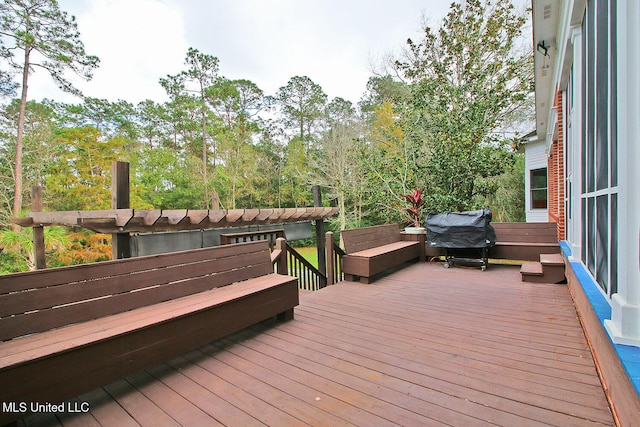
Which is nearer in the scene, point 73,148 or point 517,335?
point 517,335

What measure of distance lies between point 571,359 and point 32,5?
17.4m

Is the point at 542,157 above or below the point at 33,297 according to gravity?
above

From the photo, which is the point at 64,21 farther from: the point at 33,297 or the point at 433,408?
the point at 433,408

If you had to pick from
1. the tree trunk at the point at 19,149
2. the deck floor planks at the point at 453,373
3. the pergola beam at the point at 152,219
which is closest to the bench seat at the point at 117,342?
the deck floor planks at the point at 453,373

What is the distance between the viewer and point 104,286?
2062 millimetres

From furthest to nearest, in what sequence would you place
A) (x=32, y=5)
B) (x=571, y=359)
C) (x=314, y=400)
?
1. (x=32, y=5)
2. (x=571, y=359)
3. (x=314, y=400)

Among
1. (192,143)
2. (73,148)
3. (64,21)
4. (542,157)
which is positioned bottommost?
(542,157)

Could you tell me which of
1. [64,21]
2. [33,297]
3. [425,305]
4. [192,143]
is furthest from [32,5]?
[425,305]

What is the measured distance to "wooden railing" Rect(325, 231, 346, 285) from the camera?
4.48m

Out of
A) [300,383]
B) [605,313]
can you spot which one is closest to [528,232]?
[605,313]

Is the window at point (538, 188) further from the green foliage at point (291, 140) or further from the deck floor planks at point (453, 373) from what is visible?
the deck floor planks at point (453, 373)

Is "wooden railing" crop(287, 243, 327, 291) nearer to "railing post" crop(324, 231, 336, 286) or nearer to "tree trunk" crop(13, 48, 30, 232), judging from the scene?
"railing post" crop(324, 231, 336, 286)

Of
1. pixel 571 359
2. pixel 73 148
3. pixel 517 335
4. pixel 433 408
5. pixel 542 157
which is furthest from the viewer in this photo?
pixel 73 148

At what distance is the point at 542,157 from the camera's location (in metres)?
9.01
